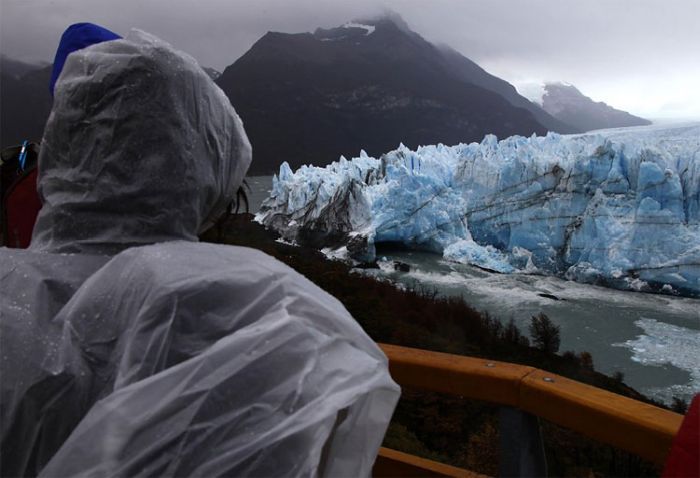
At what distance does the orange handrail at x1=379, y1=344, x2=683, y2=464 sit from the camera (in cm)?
94

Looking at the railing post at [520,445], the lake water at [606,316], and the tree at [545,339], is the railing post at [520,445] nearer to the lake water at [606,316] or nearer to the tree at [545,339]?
the tree at [545,339]

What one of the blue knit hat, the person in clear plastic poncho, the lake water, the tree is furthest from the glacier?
the person in clear plastic poncho

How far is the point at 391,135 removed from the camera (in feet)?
114

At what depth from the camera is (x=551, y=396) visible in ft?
3.51

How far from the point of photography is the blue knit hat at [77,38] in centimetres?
108

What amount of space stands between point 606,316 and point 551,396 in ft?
40.7

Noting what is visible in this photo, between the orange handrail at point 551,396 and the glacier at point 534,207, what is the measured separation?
560 inches

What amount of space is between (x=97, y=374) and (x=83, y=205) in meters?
0.22

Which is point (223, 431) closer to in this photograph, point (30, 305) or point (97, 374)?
point (97, 374)

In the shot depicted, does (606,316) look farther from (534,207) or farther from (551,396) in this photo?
(551,396)

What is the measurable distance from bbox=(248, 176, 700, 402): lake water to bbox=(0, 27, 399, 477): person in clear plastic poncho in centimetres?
666

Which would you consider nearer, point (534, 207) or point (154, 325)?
point (154, 325)

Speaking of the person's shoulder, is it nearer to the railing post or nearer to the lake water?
the railing post

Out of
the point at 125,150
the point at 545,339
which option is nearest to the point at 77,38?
the point at 125,150
